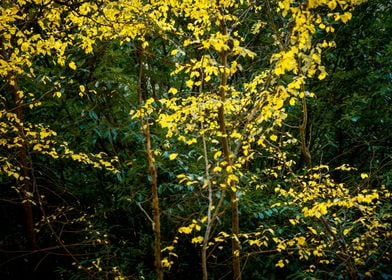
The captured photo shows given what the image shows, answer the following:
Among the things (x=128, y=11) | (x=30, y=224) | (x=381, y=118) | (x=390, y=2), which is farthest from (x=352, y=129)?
(x=30, y=224)

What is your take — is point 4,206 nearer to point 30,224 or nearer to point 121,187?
point 30,224

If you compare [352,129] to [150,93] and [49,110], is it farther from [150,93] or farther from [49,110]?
[49,110]

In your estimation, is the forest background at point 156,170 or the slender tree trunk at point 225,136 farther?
the forest background at point 156,170

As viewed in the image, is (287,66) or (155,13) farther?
(155,13)

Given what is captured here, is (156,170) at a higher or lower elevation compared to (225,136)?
lower

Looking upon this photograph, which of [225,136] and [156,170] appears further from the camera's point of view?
[156,170]

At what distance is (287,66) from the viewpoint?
95.2 inches

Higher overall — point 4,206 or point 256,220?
point 4,206

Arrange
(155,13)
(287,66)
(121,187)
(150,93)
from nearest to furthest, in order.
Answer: (287,66) < (155,13) < (121,187) < (150,93)

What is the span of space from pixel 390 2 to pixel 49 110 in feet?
19.5

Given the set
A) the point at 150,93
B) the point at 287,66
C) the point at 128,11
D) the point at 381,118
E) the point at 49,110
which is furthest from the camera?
the point at 150,93

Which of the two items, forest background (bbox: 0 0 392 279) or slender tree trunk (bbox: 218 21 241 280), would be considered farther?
forest background (bbox: 0 0 392 279)

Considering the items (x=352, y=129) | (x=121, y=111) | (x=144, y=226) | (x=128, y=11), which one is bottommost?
(x=144, y=226)

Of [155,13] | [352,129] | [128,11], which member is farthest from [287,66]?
[352,129]
